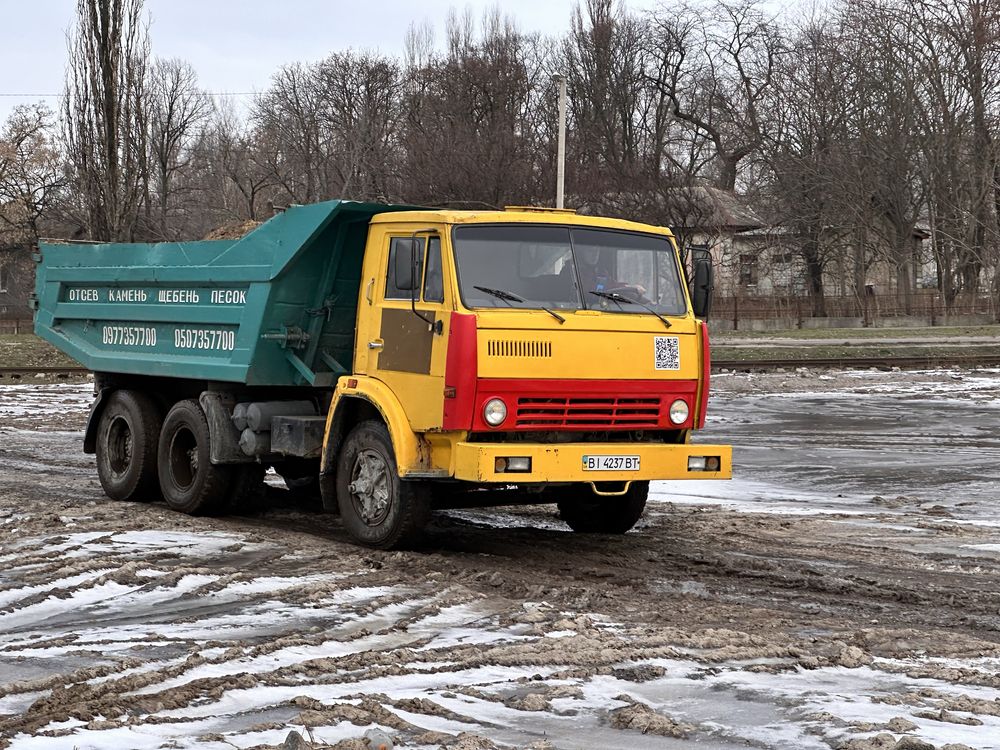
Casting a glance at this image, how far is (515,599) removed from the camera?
7.97m

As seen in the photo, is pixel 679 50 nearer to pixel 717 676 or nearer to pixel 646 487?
pixel 646 487

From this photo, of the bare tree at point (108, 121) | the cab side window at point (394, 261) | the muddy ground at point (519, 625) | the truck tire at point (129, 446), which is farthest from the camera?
the bare tree at point (108, 121)

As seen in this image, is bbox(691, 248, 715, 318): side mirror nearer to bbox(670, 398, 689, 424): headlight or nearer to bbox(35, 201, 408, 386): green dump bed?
bbox(670, 398, 689, 424): headlight

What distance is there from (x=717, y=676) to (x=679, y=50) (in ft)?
203

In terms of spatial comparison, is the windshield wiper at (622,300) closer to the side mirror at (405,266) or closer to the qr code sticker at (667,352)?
the qr code sticker at (667,352)

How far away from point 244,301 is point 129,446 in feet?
8.20

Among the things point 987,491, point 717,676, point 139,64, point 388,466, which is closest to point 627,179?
point 139,64

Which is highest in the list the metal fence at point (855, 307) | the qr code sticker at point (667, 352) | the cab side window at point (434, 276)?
the metal fence at point (855, 307)

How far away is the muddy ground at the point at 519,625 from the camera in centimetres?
539

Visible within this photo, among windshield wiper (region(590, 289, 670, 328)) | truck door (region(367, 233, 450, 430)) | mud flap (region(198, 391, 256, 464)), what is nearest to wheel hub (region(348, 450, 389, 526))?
truck door (region(367, 233, 450, 430))

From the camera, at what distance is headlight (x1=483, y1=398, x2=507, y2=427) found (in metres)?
8.83

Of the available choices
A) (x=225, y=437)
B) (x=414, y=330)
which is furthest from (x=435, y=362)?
(x=225, y=437)

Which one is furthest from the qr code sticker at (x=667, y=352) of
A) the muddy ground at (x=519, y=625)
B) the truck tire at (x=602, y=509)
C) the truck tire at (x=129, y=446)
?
the truck tire at (x=129, y=446)

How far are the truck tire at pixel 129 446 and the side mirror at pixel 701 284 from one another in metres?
5.03
